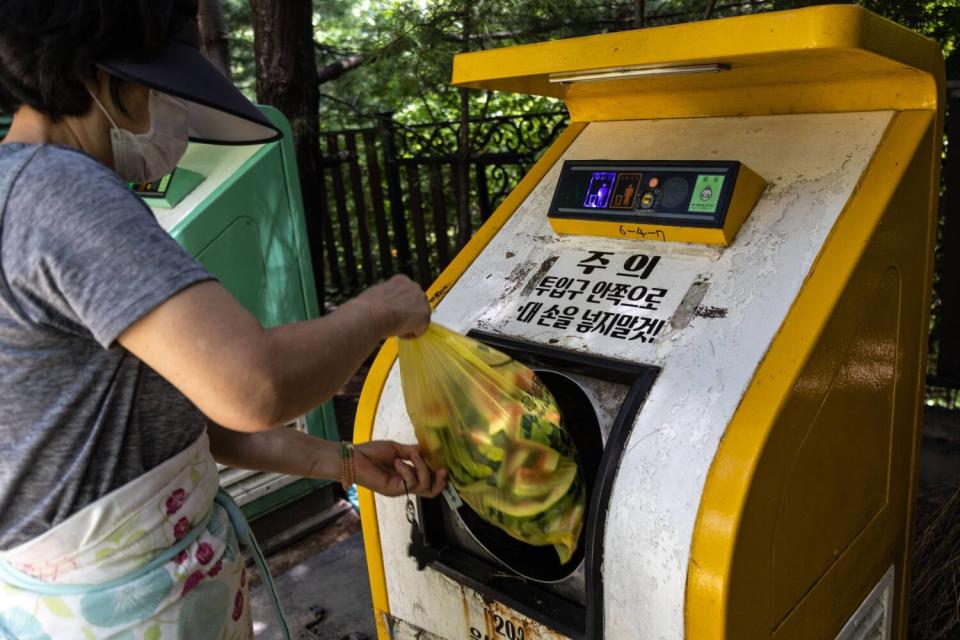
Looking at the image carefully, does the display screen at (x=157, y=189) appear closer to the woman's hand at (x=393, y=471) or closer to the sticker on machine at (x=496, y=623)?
the woman's hand at (x=393, y=471)

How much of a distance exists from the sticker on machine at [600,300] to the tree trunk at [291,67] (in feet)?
8.17

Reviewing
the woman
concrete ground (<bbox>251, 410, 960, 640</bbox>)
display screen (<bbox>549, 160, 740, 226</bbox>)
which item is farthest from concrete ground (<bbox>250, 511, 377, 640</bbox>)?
display screen (<bbox>549, 160, 740, 226</bbox>)

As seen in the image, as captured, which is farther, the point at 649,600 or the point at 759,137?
the point at 759,137

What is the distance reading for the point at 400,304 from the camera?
4.06 feet

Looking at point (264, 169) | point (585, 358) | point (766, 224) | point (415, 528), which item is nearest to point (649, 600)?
point (585, 358)

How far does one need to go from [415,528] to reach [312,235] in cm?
267

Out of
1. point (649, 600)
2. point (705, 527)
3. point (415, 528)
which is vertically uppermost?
point (705, 527)

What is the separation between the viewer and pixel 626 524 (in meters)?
1.42

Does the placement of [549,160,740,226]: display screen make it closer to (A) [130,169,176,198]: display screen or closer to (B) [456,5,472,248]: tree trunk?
(A) [130,169,176,198]: display screen

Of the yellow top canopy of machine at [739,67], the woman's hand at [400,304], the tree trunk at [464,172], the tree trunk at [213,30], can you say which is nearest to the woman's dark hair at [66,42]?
the woman's hand at [400,304]

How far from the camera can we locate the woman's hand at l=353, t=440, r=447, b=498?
1676 millimetres

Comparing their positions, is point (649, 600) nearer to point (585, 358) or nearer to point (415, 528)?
point (585, 358)

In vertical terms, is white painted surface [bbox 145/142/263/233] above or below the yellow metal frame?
below

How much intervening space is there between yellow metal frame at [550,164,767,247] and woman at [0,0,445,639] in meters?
0.61
